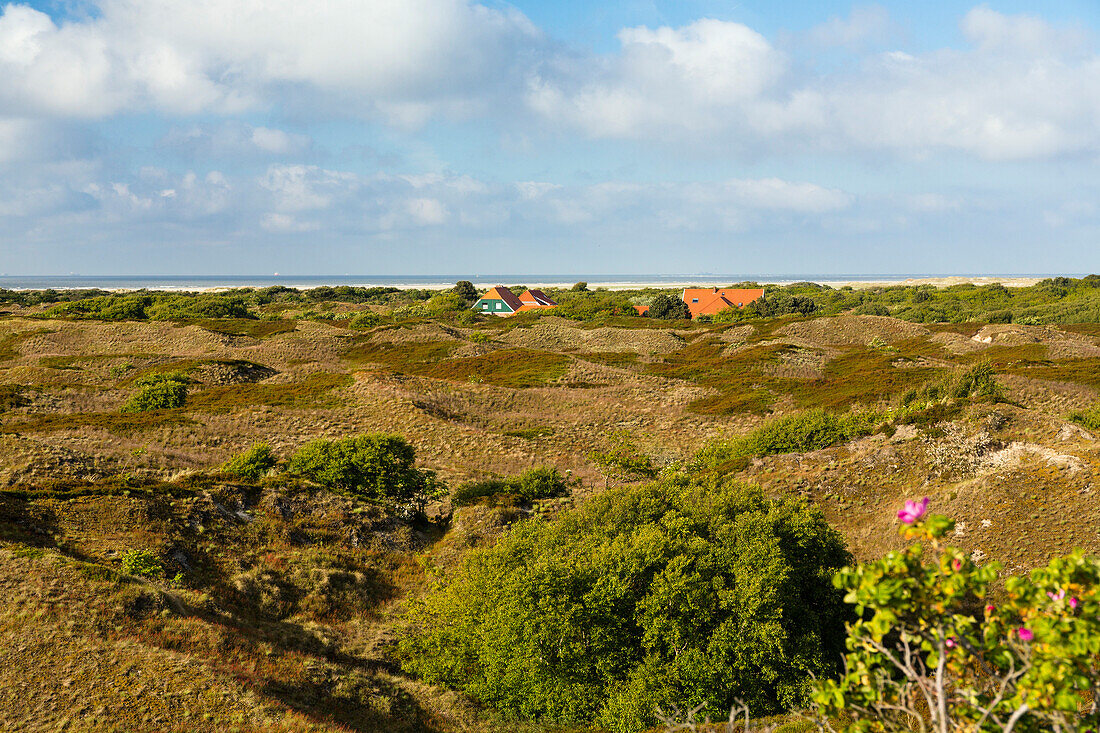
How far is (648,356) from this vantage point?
64.9 m

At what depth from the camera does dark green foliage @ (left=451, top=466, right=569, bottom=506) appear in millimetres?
27361

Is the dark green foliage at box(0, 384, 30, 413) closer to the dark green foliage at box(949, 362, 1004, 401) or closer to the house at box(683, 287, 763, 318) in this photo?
the dark green foliage at box(949, 362, 1004, 401)

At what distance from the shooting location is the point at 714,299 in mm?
119375

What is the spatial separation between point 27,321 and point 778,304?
112m

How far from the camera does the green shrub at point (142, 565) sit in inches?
656

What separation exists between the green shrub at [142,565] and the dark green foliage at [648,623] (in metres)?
7.97

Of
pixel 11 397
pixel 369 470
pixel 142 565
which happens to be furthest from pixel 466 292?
pixel 142 565

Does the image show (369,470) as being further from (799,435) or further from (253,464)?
(799,435)

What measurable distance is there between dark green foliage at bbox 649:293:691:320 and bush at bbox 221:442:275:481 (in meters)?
90.5

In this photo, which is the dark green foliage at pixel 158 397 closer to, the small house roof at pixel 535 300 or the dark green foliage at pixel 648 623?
the dark green foliage at pixel 648 623

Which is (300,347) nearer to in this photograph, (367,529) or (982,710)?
(367,529)

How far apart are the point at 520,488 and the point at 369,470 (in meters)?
6.83

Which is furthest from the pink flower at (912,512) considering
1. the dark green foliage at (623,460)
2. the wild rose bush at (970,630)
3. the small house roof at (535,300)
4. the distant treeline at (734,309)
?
the small house roof at (535,300)

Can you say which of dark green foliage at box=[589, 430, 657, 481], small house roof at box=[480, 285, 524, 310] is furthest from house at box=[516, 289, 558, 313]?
dark green foliage at box=[589, 430, 657, 481]
